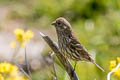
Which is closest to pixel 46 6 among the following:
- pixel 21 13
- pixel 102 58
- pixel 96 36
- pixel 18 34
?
pixel 21 13

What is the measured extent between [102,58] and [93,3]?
3.51m

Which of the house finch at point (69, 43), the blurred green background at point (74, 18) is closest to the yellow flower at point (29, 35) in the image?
the house finch at point (69, 43)

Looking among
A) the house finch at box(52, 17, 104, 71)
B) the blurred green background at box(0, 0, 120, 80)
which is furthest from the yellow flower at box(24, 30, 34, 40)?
the blurred green background at box(0, 0, 120, 80)

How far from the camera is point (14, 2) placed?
436 inches

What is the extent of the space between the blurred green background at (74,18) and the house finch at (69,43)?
264 cm

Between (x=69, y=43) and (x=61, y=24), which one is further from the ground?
(x=61, y=24)

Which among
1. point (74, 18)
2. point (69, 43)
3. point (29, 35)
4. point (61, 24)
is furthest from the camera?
point (74, 18)

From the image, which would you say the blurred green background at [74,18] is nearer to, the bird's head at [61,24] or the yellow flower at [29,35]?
the yellow flower at [29,35]

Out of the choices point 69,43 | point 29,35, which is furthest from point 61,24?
point 29,35

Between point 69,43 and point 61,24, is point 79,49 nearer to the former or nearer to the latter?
point 69,43

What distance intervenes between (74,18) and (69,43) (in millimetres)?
5289

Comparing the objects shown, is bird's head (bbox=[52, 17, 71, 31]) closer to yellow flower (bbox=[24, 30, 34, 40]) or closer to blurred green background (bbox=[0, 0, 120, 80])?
yellow flower (bbox=[24, 30, 34, 40])

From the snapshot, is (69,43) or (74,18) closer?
(69,43)

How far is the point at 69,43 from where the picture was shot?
4625mm
